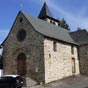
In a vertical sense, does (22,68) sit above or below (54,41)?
below

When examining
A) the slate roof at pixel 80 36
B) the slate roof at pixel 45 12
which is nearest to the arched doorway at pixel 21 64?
the slate roof at pixel 80 36

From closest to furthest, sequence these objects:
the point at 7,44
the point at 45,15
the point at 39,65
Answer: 1. the point at 39,65
2. the point at 7,44
3. the point at 45,15

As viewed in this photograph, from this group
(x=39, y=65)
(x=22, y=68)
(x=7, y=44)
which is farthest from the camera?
(x=7, y=44)

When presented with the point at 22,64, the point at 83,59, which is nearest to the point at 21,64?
the point at 22,64

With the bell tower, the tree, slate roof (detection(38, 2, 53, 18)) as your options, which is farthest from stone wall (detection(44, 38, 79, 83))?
the tree

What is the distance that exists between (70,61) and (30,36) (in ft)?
25.5

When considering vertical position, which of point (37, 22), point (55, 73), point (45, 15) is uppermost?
point (45, 15)

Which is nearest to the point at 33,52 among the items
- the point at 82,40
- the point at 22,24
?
the point at 22,24

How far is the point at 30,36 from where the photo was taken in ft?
107

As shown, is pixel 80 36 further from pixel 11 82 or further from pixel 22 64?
pixel 11 82

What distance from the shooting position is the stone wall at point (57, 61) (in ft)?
102

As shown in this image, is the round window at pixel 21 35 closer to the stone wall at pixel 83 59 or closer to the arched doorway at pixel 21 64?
the arched doorway at pixel 21 64

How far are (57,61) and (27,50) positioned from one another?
4.20m

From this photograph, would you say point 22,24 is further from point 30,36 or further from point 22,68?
point 22,68
